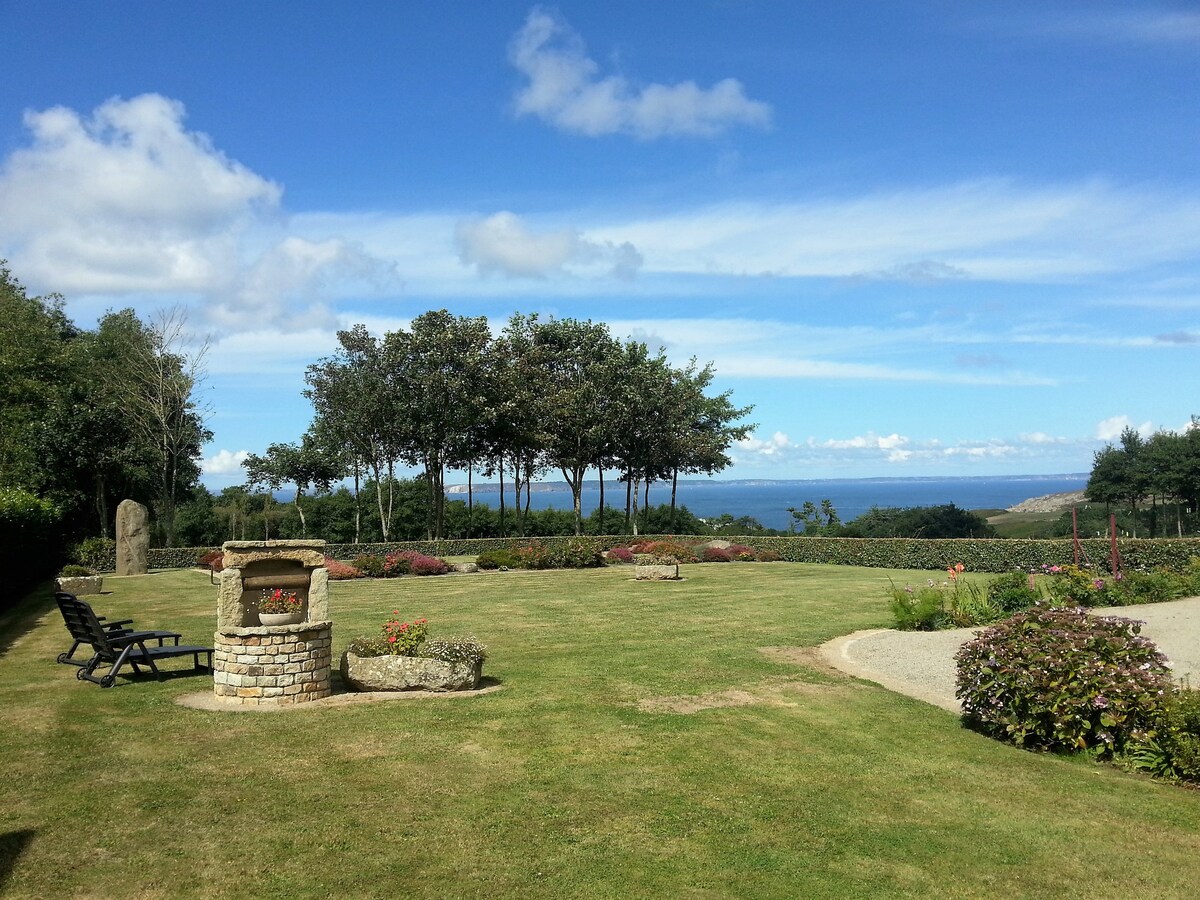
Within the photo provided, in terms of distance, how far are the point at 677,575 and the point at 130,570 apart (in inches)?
713

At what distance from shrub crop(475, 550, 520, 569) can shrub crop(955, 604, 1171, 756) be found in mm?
21421

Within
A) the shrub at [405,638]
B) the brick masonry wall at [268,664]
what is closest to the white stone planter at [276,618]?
the brick masonry wall at [268,664]

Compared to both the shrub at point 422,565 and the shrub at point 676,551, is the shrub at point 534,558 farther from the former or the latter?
the shrub at point 676,551

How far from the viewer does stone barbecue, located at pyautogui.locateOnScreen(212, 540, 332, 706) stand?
9.40 m

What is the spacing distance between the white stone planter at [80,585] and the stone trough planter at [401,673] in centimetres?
1519

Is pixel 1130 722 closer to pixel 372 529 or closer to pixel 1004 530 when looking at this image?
pixel 372 529

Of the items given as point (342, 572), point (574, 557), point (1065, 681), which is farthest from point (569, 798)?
point (574, 557)

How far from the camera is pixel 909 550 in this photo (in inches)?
1179

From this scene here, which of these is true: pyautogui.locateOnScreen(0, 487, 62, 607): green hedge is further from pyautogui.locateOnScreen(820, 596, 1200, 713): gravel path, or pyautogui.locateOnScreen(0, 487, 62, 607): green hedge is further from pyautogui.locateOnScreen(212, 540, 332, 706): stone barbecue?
pyautogui.locateOnScreen(820, 596, 1200, 713): gravel path

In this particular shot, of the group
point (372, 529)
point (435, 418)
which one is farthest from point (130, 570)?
point (372, 529)

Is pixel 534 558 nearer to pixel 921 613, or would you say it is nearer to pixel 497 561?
pixel 497 561

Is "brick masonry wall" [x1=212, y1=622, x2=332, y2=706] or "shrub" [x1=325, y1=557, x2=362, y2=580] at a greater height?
"brick masonry wall" [x1=212, y1=622, x2=332, y2=706]

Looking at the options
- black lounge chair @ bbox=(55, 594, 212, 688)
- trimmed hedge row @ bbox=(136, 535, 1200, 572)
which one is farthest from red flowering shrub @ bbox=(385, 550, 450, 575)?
black lounge chair @ bbox=(55, 594, 212, 688)

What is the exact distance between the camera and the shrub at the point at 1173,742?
7.45m
